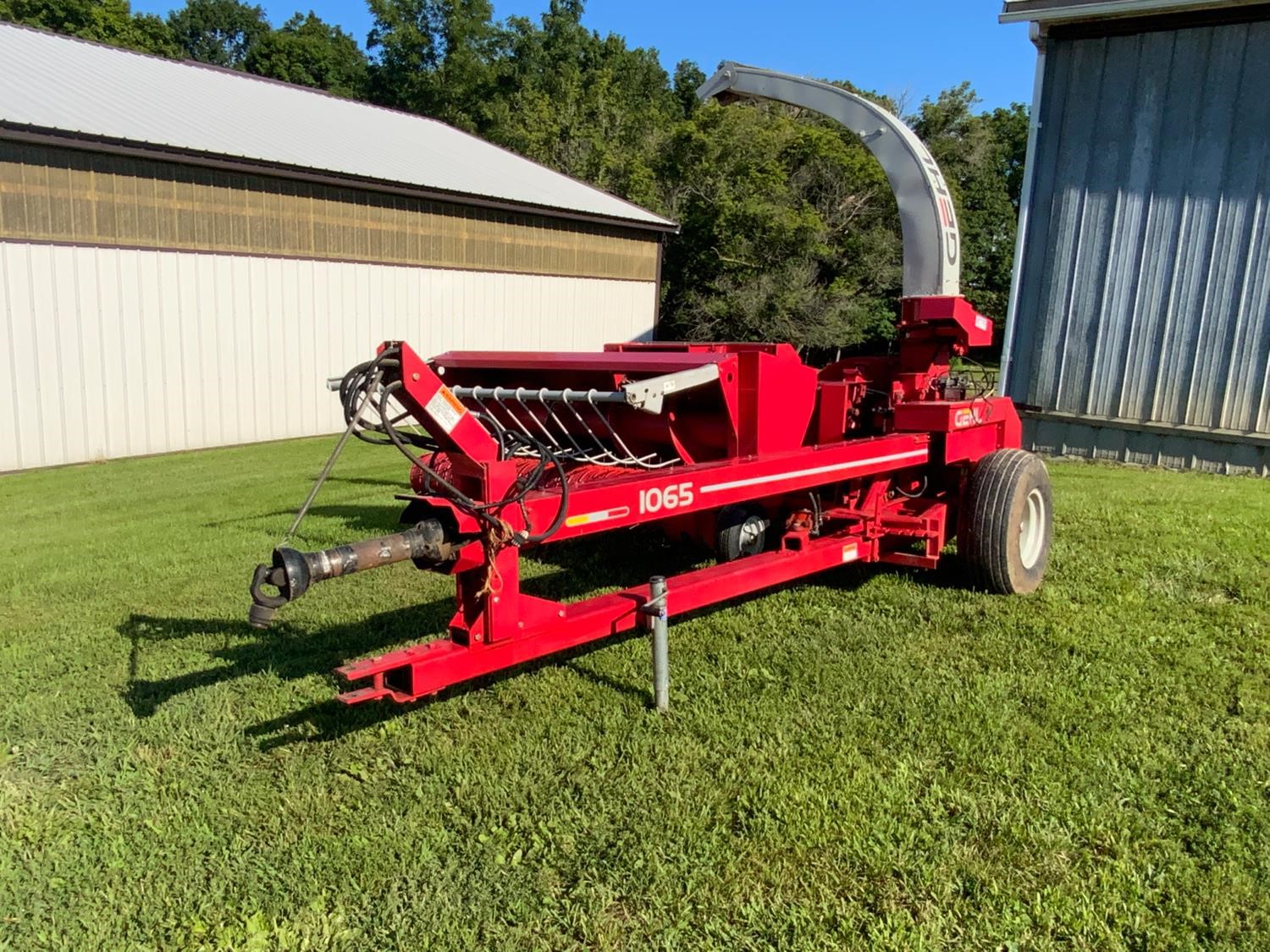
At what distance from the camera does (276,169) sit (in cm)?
1409

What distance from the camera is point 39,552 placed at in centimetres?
672

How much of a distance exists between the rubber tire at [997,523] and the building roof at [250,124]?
467 inches

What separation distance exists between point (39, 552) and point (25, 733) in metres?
3.54

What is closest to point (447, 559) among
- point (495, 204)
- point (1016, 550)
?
point (1016, 550)

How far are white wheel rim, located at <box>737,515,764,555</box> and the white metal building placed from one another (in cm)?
1090

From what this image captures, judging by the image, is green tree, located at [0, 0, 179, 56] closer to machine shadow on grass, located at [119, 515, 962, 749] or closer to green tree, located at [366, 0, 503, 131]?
green tree, located at [366, 0, 503, 131]

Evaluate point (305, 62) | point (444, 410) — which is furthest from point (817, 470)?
point (305, 62)

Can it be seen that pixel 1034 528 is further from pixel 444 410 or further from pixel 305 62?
pixel 305 62

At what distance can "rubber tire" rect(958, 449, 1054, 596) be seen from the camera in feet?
17.5

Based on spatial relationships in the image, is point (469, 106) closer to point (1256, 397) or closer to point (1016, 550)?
point (1256, 397)

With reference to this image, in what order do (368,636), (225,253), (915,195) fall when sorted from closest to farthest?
(368,636) < (915,195) < (225,253)

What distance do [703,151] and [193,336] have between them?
17.9 meters

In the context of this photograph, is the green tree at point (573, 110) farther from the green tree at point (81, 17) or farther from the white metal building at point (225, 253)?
the green tree at point (81, 17)

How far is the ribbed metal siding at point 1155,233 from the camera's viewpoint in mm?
10953
